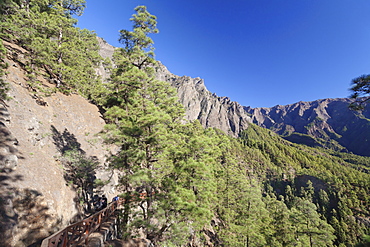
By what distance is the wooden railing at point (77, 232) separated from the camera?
5029 millimetres

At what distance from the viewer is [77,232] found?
750cm

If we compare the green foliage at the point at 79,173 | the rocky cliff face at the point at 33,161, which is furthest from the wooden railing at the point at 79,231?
the green foliage at the point at 79,173

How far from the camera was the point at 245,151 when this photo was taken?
99.6 m

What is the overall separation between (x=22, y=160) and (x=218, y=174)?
58.2 ft

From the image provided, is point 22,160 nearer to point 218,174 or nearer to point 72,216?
point 72,216

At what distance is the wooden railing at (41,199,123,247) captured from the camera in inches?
198

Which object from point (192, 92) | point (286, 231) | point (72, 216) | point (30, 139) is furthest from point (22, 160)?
point (192, 92)

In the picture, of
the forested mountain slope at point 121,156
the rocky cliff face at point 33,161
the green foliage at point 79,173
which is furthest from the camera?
the green foliage at point 79,173

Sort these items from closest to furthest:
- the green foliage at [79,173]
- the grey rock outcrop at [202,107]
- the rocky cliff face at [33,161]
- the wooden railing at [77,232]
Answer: the wooden railing at [77,232], the rocky cliff face at [33,161], the green foliage at [79,173], the grey rock outcrop at [202,107]

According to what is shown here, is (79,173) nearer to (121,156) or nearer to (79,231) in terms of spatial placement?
(121,156)

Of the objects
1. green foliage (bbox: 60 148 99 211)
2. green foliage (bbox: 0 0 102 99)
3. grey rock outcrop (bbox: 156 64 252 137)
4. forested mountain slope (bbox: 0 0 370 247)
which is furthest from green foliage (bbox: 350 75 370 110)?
grey rock outcrop (bbox: 156 64 252 137)

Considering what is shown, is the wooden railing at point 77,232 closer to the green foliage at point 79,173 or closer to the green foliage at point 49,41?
the green foliage at point 79,173

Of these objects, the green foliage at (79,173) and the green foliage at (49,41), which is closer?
the green foliage at (79,173)

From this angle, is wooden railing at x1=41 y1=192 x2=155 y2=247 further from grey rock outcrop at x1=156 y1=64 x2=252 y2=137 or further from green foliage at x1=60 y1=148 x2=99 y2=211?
grey rock outcrop at x1=156 y1=64 x2=252 y2=137
